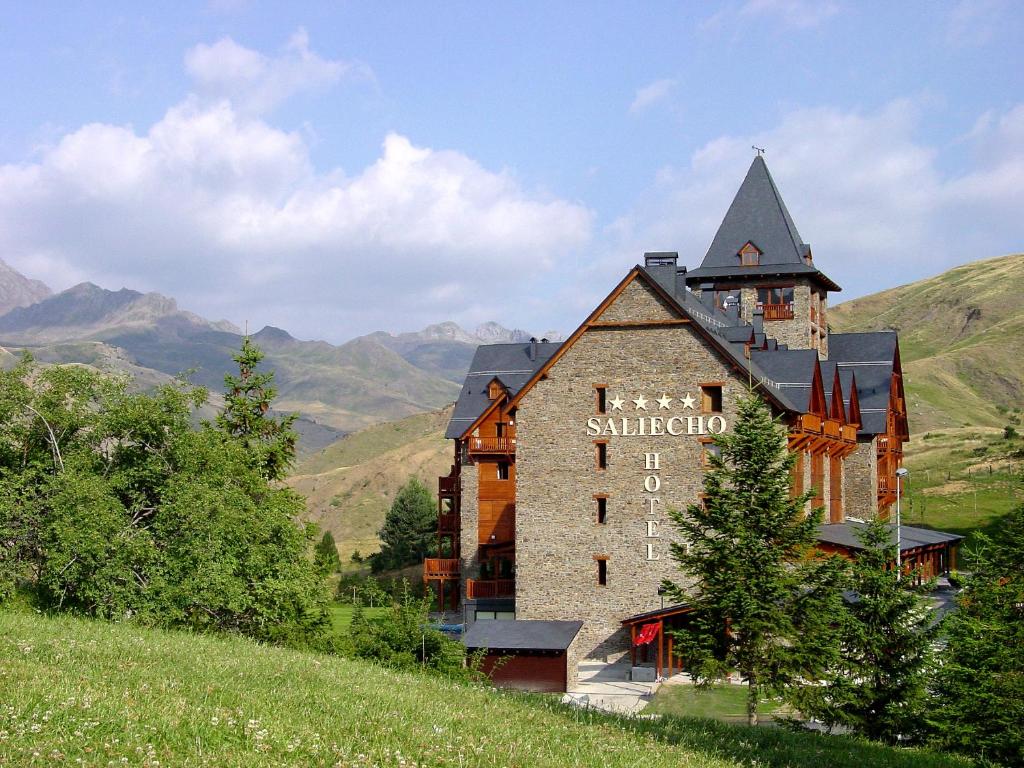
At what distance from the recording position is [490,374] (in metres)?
60.8

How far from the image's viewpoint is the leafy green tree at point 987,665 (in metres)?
21.3

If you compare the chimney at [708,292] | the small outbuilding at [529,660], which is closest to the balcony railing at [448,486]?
the chimney at [708,292]

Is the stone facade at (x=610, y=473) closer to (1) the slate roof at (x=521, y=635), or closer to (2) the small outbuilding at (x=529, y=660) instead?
(1) the slate roof at (x=521, y=635)

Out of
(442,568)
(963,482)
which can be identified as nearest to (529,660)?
(442,568)

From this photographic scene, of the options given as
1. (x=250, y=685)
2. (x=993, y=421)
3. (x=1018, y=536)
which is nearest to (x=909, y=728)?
(x=1018, y=536)

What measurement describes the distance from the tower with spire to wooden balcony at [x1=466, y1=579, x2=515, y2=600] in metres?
24.7

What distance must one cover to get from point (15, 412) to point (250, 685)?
19435 millimetres

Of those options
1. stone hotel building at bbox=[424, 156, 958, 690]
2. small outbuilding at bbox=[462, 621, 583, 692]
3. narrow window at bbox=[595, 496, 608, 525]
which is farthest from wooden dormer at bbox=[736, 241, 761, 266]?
small outbuilding at bbox=[462, 621, 583, 692]

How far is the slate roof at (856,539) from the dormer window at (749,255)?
19.7 meters

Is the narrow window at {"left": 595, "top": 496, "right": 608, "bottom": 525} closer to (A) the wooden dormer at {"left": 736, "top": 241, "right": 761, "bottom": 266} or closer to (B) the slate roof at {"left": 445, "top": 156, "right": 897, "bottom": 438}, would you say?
(B) the slate roof at {"left": 445, "top": 156, "right": 897, "bottom": 438}

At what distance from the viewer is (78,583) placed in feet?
99.9

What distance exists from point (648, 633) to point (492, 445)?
15774mm

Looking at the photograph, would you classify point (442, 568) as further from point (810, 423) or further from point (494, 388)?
point (810, 423)

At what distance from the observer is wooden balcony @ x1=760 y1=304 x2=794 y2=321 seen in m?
→ 68.6
